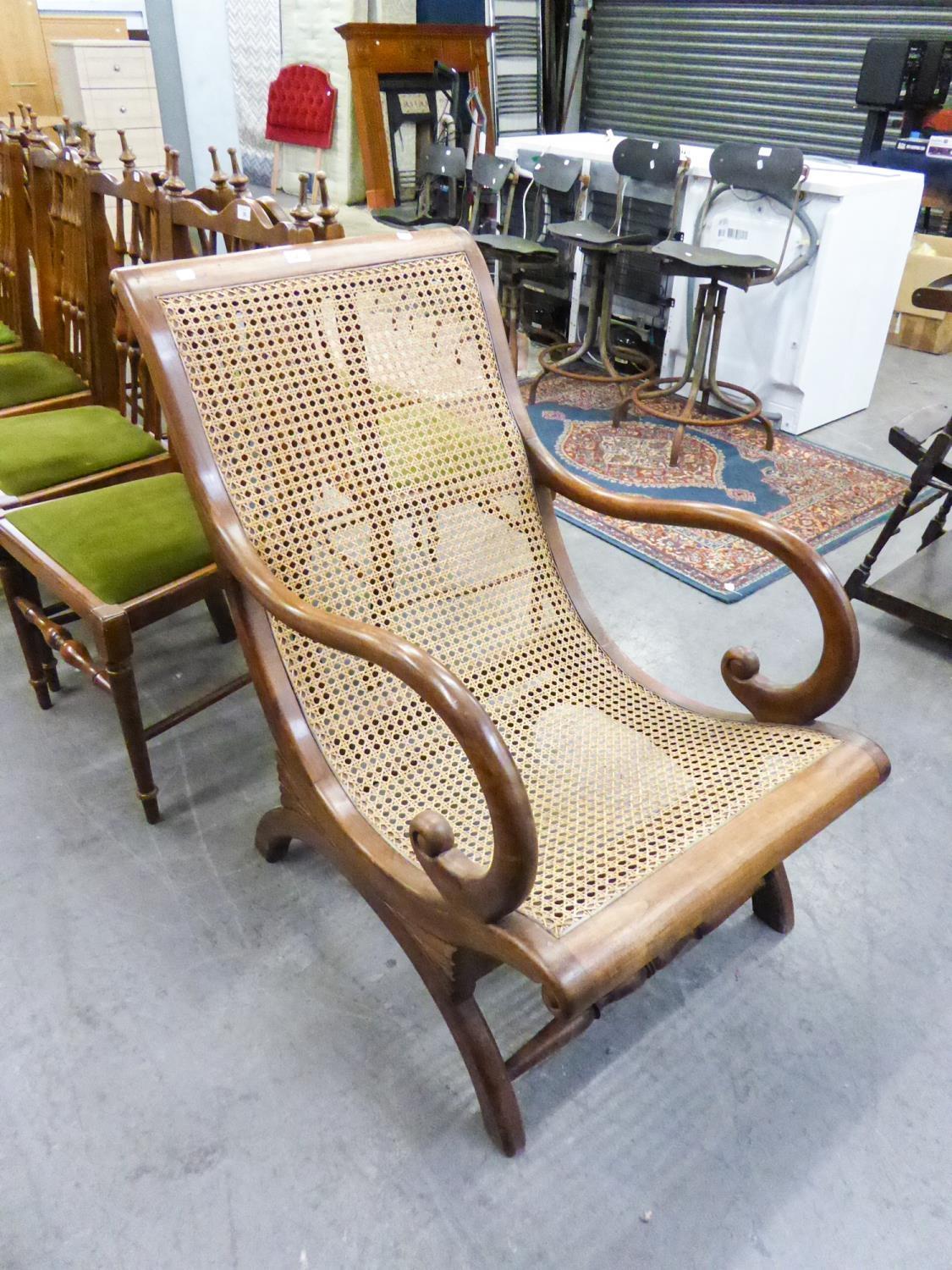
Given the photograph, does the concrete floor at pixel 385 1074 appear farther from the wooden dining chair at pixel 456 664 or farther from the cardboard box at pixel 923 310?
the cardboard box at pixel 923 310

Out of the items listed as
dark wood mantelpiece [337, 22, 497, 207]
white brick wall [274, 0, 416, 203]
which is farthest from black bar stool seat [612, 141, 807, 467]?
white brick wall [274, 0, 416, 203]

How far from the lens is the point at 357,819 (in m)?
1.20

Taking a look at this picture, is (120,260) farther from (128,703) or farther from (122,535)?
(128,703)

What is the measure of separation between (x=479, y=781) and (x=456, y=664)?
1.75ft

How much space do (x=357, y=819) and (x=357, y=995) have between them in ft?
1.17

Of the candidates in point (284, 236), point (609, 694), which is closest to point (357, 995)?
point (609, 694)

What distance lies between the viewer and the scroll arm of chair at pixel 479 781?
0.87 metres

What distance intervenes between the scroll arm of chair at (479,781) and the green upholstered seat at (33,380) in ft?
5.23

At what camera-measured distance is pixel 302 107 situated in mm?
5996

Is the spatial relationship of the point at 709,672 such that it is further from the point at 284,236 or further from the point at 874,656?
the point at 284,236

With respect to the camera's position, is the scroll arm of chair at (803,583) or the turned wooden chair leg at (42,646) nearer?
the scroll arm of chair at (803,583)

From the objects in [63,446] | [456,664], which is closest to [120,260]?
[63,446]

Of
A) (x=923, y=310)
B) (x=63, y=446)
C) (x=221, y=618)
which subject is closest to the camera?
(x=63, y=446)

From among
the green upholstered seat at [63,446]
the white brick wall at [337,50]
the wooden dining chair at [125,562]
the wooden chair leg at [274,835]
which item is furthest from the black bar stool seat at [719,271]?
the white brick wall at [337,50]
